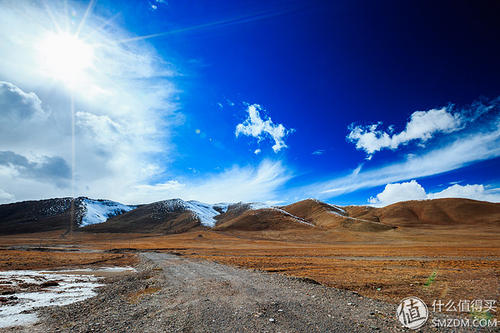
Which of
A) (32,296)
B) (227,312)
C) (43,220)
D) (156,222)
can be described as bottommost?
(156,222)

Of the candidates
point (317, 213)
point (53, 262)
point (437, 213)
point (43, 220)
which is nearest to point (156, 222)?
point (43, 220)

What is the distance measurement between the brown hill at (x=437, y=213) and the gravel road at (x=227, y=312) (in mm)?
156856

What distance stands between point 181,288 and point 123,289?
3.73 metres

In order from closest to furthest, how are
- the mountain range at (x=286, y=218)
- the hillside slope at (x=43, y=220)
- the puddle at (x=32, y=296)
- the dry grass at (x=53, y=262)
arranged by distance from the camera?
the puddle at (x=32, y=296) → the dry grass at (x=53, y=262) → the mountain range at (x=286, y=218) → the hillside slope at (x=43, y=220)

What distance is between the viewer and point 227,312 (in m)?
9.44

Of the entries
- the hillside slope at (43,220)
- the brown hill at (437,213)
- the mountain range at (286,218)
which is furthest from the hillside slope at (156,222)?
the brown hill at (437,213)

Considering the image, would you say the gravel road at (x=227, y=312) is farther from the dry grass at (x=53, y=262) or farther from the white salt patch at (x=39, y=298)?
the dry grass at (x=53, y=262)

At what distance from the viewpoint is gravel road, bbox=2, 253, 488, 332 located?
7910 mm

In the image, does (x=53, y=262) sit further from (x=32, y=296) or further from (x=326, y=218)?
(x=326, y=218)

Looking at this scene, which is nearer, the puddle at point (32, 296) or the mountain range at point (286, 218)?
the puddle at point (32, 296)

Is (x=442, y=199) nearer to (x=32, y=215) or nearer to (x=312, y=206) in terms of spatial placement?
(x=312, y=206)

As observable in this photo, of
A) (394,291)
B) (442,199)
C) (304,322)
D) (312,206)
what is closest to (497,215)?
(442,199)

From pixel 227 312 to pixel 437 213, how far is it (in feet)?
623

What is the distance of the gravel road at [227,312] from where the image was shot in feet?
26.0
